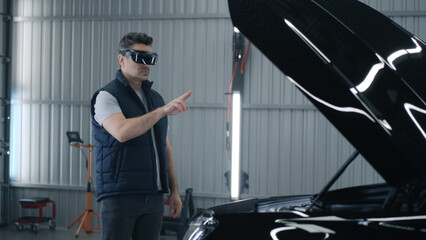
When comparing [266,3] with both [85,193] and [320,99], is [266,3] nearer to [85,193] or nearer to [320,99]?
[320,99]

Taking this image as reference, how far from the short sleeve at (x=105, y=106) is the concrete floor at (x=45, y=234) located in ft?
14.5

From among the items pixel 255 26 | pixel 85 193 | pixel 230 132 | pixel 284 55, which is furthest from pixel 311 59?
pixel 85 193

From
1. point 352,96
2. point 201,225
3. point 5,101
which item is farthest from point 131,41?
point 5,101

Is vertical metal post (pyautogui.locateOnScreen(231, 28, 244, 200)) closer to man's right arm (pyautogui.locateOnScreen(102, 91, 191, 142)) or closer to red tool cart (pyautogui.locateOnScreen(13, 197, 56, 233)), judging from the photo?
red tool cart (pyautogui.locateOnScreen(13, 197, 56, 233))

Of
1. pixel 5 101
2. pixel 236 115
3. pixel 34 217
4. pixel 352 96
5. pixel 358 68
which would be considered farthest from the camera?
pixel 5 101

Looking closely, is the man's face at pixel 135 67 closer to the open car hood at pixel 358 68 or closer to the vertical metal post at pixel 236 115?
the open car hood at pixel 358 68

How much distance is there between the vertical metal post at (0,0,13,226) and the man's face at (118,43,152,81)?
570cm

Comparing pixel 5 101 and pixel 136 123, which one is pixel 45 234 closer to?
pixel 5 101

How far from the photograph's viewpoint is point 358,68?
1.77m

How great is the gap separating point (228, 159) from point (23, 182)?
130 inches

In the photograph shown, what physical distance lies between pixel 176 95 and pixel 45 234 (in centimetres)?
275

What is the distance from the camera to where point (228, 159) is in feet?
23.3

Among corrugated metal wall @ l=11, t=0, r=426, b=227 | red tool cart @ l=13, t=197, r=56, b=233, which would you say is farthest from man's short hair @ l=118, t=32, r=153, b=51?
red tool cart @ l=13, t=197, r=56, b=233

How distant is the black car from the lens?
1691 mm
